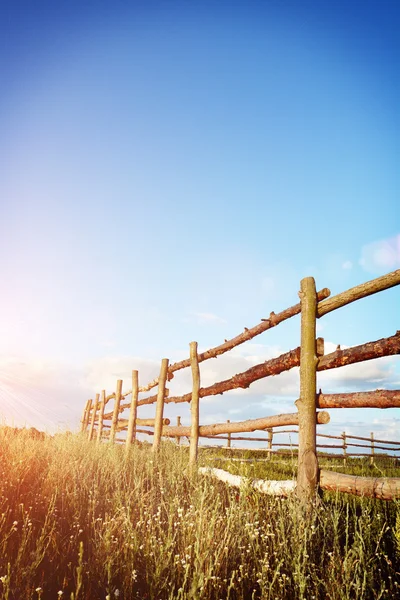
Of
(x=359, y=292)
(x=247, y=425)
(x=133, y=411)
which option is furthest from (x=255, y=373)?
(x=133, y=411)

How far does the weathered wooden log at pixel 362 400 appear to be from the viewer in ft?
12.7

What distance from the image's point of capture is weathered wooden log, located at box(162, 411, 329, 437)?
15.6 feet

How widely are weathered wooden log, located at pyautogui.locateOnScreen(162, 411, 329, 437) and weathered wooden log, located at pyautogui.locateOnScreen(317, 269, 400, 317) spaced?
1245 mm

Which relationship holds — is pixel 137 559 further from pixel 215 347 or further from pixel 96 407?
pixel 96 407

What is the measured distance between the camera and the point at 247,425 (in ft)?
19.9

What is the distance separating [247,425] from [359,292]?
2695 millimetres

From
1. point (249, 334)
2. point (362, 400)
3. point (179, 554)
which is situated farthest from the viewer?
point (249, 334)

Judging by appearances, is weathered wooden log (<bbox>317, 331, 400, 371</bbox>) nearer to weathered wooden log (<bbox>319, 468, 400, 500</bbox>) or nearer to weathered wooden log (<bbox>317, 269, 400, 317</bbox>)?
weathered wooden log (<bbox>317, 269, 400, 317</bbox>)

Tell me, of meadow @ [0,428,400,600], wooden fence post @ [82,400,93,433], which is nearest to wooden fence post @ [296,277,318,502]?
meadow @ [0,428,400,600]

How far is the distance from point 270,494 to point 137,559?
2210mm

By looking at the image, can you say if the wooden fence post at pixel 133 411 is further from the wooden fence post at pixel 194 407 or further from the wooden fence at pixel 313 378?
the wooden fence at pixel 313 378

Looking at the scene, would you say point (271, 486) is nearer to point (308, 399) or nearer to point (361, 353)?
point (308, 399)

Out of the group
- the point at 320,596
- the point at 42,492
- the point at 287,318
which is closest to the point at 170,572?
the point at 320,596

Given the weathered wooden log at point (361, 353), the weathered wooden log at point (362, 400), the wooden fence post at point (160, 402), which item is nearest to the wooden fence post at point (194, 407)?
the wooden fence post at point (160, 402)
